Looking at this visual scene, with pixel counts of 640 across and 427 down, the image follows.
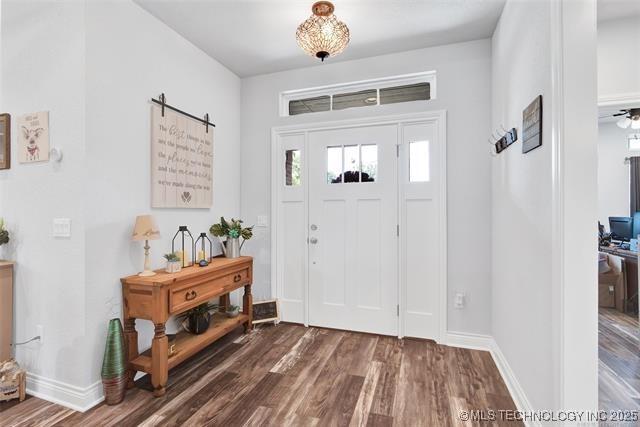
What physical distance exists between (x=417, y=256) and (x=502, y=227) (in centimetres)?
77

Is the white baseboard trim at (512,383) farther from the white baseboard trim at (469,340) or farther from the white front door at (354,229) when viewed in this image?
the white front door at (354,229)

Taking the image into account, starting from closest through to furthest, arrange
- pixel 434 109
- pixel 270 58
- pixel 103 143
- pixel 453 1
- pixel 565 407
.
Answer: pixel 565 407 → pixel 103 143 → pixel 453 1 → pixel 434 109 → pixel 270 58

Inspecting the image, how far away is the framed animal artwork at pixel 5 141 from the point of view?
2104 millimetres

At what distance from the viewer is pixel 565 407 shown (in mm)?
1310

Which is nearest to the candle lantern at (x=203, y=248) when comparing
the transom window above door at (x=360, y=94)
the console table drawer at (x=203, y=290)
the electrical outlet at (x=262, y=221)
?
the console table drawer at (x=203, y=290)

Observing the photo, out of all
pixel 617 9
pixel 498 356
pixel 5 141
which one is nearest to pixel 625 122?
pixel 617 9

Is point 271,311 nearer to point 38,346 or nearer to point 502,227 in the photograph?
point 38,346

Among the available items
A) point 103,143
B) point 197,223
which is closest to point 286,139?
point 197,223

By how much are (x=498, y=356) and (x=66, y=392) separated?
3.02 m

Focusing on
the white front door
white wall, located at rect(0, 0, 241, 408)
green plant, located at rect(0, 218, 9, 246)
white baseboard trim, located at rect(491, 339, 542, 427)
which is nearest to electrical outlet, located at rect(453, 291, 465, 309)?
white baseboard trim, located at rect(491, 339, 542, 427)

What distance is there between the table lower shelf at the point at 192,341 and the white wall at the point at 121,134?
0.73 feet

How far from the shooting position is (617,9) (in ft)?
7.10

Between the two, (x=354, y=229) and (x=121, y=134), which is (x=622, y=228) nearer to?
(x=354, y=229)

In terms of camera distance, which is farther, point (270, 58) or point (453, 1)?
point (270, 58)
